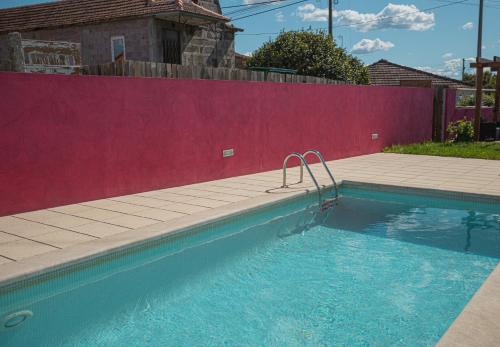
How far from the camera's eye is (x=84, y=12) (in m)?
17.2

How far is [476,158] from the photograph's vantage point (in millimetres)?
11812

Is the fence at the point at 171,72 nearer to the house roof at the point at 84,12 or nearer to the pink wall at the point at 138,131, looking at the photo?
the pink wall at the point at 138,131

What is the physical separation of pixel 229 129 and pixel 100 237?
14.8ft

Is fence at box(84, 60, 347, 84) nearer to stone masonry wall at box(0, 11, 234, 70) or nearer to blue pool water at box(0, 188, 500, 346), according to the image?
blue pool water at box(0, 188, 500, 346)

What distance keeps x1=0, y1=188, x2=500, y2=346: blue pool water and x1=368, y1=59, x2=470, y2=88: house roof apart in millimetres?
23906

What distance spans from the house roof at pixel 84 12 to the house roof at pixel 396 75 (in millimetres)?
15171

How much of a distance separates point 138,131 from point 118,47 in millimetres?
10023

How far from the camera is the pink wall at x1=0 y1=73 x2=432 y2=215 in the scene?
5.93 m

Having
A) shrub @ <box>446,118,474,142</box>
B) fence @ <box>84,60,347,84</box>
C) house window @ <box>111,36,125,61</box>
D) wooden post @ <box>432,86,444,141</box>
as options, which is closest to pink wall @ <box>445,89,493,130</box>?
wooden post @ <box>432,86,444,141</box>

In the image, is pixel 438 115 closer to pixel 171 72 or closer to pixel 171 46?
pixel 171 46

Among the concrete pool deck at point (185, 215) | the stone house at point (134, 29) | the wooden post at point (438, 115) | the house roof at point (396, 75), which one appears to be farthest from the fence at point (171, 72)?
the house roof at point (396, 75)

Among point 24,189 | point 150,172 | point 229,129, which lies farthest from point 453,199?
point 24,189

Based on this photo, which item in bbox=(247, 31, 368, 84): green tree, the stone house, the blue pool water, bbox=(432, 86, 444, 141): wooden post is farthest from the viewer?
bbox=(247, 31, 368, 84): green tree

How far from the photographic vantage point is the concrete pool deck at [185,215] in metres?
3.22
